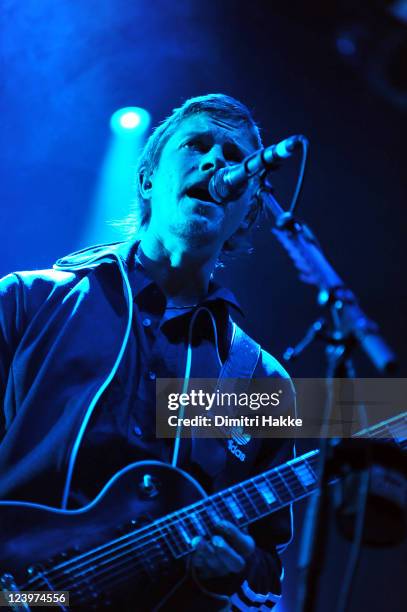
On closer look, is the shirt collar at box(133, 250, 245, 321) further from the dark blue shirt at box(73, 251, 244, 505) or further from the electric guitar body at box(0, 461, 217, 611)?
the electric guitar body at box(0, 461, 217, 611)

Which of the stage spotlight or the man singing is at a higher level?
the stage spotlight

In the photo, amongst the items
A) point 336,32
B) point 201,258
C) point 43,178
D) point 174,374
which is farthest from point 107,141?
point 174,374

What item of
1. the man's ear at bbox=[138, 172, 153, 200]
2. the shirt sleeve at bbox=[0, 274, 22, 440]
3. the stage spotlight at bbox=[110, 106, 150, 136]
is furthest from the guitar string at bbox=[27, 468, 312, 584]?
the stage spotlight at bbox=[110, 106, 150, 136]

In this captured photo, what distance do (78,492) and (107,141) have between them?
5.95ft

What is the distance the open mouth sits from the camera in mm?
2279

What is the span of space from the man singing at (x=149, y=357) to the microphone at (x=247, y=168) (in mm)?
75

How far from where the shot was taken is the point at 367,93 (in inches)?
120

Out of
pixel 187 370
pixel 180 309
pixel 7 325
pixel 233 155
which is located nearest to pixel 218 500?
pixel 187 370

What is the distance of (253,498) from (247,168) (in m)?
0.96

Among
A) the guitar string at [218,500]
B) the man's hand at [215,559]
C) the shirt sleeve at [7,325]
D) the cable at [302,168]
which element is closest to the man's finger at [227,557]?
the man's hand at [215,559]

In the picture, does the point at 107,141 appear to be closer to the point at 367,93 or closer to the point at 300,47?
the point at 300,47

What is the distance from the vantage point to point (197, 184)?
7.48 ft

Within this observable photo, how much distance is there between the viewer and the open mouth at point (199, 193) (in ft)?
7.48

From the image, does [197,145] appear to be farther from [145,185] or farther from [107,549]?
[107,549]
